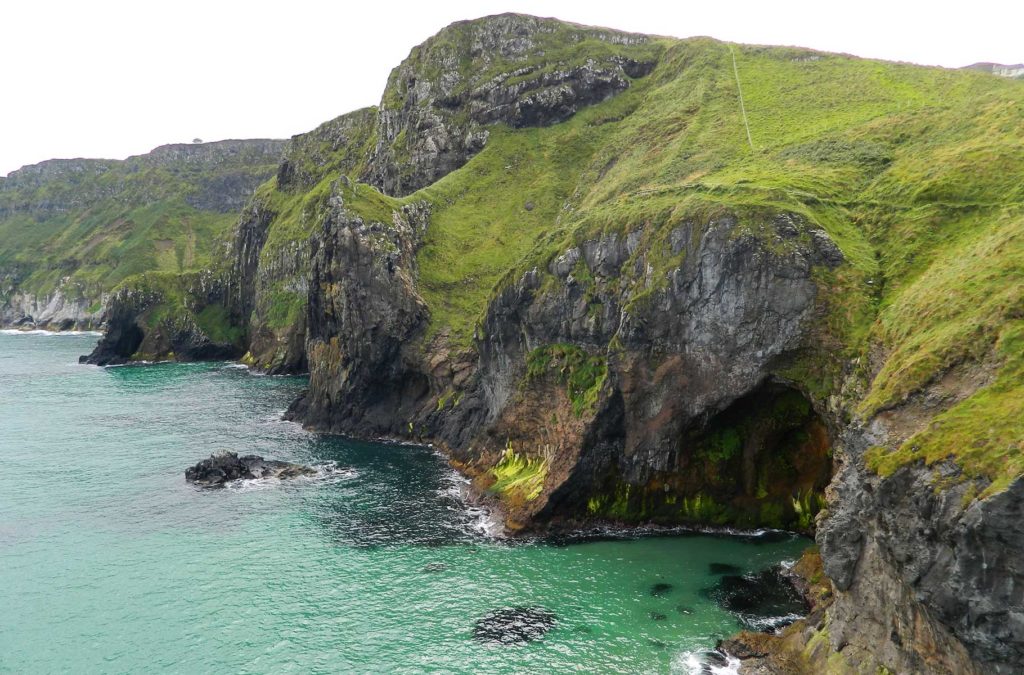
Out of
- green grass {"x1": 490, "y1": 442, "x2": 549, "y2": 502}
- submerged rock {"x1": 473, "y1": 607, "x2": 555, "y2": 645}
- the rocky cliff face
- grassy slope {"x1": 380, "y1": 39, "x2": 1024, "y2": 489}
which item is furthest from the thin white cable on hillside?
submerged rock {"x1": 473, "y1": 607, "x2": 555, "y2": 645}

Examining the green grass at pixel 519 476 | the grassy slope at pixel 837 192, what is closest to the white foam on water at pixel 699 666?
the grassy slope at pixel 837 192

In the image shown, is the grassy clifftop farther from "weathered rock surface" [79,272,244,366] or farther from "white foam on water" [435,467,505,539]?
"weathered rock surface" [79,272,244,366]

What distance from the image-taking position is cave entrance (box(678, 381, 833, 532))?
4332 cm

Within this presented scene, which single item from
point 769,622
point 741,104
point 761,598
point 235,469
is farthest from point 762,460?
point 741,104

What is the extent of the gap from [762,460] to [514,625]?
2203 centimetres

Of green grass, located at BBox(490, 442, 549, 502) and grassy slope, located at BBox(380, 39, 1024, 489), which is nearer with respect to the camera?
grassy slope, located at BBox(380, 39, 1024, 489)

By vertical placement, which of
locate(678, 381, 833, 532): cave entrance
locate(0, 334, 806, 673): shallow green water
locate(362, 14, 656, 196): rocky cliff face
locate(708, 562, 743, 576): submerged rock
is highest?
locate(362, 14, 656, 196): rocky cliff face

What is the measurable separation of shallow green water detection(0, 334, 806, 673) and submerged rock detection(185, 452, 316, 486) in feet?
5.96

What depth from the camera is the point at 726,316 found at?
44125 mm

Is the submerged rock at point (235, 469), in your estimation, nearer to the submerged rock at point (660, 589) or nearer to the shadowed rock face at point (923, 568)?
the submerged rock at point (660, 589)

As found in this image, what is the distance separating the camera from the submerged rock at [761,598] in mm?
32938

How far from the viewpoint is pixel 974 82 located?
6662cm

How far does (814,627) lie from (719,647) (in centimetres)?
447

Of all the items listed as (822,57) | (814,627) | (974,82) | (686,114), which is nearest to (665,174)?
(686,114)
